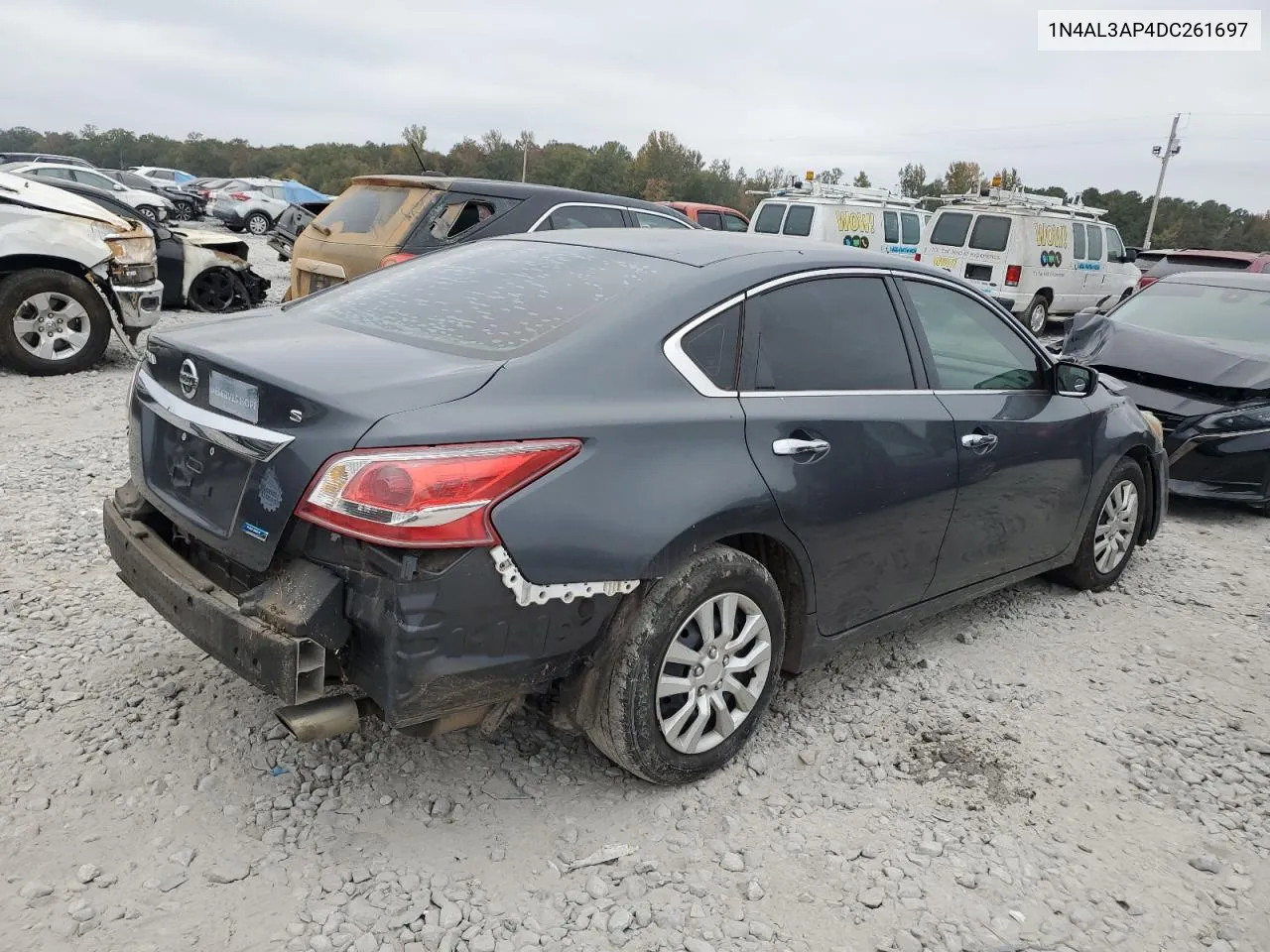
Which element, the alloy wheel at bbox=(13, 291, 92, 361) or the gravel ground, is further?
the alloy wheel at bbox=(13, 291, 92, 361)

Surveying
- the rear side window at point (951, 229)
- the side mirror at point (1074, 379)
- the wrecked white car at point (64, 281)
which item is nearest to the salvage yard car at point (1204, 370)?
the side mirror at point (1074, 379)

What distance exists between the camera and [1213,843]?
116 inches

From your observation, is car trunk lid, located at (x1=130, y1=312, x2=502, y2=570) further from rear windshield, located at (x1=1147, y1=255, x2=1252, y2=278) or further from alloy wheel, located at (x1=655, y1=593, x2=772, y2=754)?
rear windshield, located at (x1=1147, y1=255, x2=1252, y2=278)

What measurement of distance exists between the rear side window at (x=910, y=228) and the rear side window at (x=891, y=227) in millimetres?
154

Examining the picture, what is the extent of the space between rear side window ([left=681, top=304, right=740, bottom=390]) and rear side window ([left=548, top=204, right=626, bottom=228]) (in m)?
5.63

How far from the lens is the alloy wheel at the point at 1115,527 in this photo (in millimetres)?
4711

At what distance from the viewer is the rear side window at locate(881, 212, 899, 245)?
17141mm

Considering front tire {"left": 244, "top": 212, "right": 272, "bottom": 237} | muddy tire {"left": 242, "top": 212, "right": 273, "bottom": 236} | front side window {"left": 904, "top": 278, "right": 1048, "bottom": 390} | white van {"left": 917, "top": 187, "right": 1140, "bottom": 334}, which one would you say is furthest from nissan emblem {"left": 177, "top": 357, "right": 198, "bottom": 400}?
muddy tire {"left": 242, "top": 212, "right": 273, "bottom": 236}

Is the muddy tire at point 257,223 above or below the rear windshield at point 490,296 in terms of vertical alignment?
below

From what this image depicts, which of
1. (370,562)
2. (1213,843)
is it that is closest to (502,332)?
(370,562)

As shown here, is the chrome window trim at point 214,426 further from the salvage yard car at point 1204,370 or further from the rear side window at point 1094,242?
the rear side window at point 1094,242

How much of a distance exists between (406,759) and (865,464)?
5.66 feet

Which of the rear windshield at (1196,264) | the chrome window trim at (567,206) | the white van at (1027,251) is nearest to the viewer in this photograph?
the chrome window trim at (567,206)

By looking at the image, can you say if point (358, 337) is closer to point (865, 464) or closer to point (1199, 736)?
point (865, 464)
